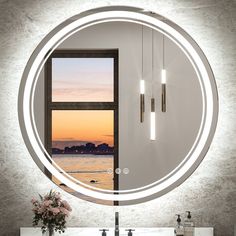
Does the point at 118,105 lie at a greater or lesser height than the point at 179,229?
greater

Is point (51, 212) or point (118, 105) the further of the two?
point (118, 105)

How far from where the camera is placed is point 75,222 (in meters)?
2.17

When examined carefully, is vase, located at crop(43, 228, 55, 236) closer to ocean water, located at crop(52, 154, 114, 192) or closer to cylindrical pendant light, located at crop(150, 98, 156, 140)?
ocean water, located at crop(52, 154, 114, 192)

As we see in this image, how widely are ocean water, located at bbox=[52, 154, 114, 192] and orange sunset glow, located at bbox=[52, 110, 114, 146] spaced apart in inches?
2.6

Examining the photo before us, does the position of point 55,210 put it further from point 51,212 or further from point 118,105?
point 118,105

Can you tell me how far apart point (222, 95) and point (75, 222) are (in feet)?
2.58

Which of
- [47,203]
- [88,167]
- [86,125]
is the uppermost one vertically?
[86,125]

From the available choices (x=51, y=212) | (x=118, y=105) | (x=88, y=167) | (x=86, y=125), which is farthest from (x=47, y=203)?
(x=118, y=105)

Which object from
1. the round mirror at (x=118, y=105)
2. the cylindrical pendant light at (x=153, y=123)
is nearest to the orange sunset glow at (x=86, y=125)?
the round mirror at (x=118, y=105)

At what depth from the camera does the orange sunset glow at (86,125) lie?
2160 mm

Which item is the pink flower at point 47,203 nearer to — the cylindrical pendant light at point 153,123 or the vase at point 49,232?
the vase at point 49,232

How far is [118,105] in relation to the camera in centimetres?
217

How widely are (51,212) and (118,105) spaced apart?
1.66 feet

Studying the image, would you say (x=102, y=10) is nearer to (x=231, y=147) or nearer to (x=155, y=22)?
(x=155, y=22)
